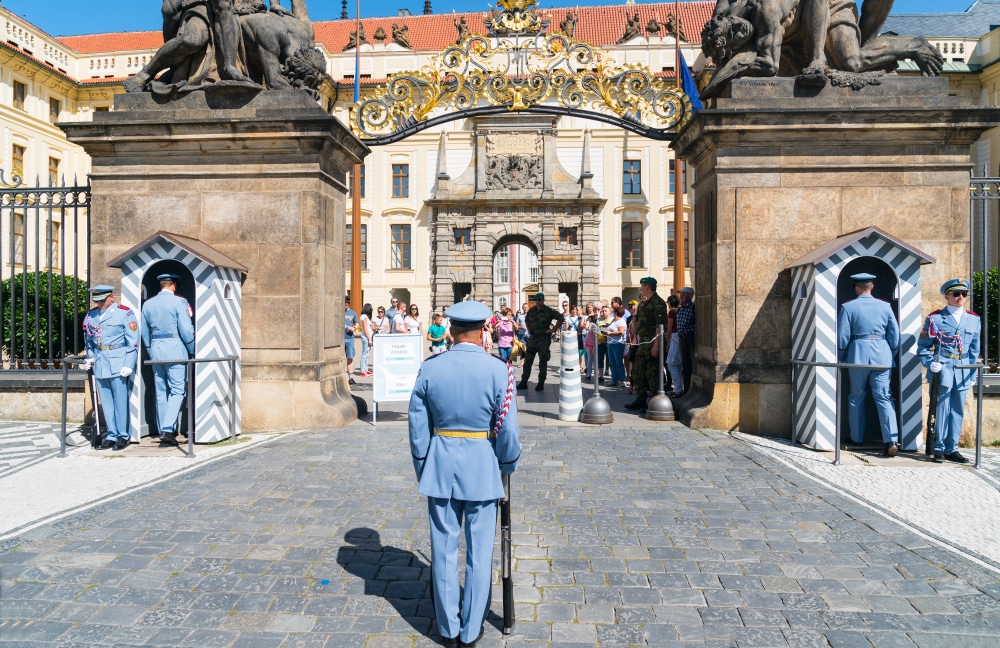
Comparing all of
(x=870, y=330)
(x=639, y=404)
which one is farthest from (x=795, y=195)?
(x=639, y=404)

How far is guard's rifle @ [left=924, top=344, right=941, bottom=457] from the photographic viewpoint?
24.6 feet

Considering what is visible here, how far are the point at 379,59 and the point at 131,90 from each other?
3274 centimetres

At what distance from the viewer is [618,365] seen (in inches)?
603

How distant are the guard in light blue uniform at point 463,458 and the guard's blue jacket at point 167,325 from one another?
5332 mm

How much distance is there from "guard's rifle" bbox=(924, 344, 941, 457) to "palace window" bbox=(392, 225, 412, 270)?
119 ft

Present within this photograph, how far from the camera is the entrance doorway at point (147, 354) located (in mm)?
8391

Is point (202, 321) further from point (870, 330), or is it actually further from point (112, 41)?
point (112, 41)

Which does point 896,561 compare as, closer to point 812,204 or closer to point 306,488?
point 306,488

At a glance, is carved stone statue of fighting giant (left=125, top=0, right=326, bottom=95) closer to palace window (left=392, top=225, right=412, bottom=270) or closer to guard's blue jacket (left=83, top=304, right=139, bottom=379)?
guard's blue jacket (left=83, top=304, right=139, bottom=379)

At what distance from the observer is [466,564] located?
11.9 feet

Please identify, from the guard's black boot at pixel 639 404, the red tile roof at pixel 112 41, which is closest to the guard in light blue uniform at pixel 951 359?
the guard's black boot at pixel 639 404

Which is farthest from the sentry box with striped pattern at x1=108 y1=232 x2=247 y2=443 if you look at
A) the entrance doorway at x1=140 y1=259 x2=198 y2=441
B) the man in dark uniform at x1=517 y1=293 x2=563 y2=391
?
the man in dark uniform at x1=517 y1=293 x2=563 y2=391

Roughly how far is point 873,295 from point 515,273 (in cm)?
4584

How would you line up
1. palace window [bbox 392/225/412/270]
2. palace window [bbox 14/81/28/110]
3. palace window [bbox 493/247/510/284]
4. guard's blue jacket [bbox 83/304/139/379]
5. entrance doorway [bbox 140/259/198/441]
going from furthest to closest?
palace window [bbox 493/247/510/284]
palace window [bbox 392/225/412/270]
palace window [bbox 14/81/28/110]
entrance doorway [bbox 140/259/198/441]
guard's blue jacket [bbox 83/304/139/379]
